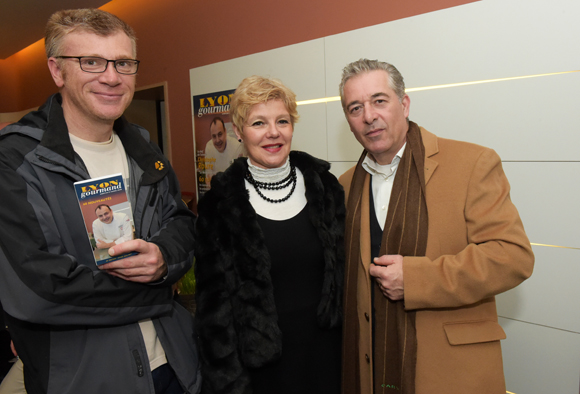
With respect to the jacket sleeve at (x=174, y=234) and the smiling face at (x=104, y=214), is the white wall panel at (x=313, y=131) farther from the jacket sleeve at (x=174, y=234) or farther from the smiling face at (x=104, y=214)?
the smiling face at (x=104, y=214)

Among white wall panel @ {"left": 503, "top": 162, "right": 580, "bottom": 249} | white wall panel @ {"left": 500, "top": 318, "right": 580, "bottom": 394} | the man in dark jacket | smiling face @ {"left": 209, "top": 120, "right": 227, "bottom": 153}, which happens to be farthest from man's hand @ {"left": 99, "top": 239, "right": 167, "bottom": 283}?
smiling face @ {"left": 209, "top": 120, "right": 227, "bottom": 153}

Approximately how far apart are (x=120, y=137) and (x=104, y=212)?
527mm

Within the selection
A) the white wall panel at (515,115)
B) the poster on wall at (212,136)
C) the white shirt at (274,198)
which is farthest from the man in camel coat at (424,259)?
the poster on wall at (212,136)

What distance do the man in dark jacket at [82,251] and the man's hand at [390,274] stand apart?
2.47ft

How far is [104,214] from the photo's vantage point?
122cm

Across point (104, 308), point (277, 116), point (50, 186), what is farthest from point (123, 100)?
point (104, 308)

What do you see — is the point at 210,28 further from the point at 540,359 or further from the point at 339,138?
the point at 540,359

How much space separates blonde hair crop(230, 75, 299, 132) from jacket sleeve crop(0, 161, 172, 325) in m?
0.74

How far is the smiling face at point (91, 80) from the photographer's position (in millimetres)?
1366

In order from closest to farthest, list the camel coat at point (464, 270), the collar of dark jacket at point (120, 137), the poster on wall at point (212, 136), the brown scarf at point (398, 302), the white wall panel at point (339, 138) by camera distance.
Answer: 1. the collar of dark jacket at point (120, 137)
2. the camel coat at point (464, 270)
3. the brown scarf at point (398, 302)
4. the white wall panel at point (339, 138)
5. the poster on wall at point (212, 136)

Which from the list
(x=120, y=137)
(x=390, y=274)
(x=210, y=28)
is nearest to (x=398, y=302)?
(x=390, y=274)

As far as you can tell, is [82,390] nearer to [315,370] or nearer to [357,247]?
[315,370]

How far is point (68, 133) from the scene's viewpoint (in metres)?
1.39

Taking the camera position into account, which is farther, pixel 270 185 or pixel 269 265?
pixel 270 185
